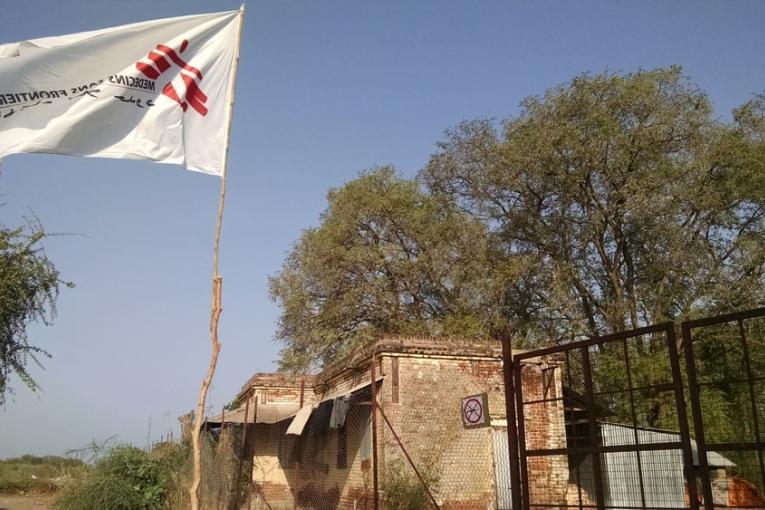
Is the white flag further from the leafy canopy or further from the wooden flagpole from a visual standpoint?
the leafy canopy

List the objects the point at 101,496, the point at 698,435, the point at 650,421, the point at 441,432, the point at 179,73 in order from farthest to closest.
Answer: the point at 441,432
the point at 101,496
the point at 650,421
the point at 179,73
the point at 698,435

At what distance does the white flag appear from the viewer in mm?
6785

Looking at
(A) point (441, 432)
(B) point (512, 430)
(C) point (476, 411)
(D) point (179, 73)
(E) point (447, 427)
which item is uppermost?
(D) point (179, 73)

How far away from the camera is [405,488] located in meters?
12.6

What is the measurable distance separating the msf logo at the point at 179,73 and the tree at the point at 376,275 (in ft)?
64.6

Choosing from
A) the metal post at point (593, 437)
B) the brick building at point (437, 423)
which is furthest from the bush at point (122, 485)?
the metal post at point (593, 437)

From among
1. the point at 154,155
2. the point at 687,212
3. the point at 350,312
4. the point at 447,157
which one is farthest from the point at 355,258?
the point at 154,155

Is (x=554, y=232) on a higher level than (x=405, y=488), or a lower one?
higher

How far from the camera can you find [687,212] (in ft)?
80.0

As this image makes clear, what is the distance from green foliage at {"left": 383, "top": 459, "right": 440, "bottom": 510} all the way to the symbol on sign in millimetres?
1657

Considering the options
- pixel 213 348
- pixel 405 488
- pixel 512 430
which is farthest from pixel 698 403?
pixel 405 488

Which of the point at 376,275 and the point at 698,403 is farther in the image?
the point at 376,275

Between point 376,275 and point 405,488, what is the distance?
15816mm

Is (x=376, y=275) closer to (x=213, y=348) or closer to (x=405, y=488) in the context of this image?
(x=405, y=488)
